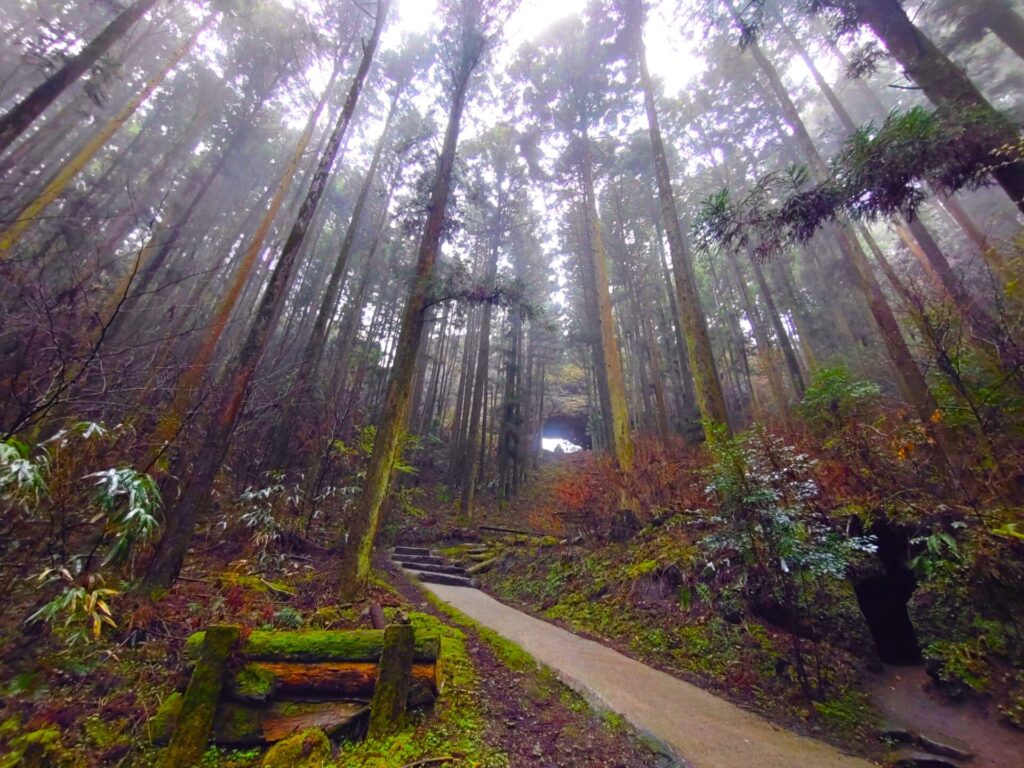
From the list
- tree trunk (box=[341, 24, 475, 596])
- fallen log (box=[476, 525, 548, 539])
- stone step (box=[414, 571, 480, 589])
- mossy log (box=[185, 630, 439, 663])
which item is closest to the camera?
mossy log (box=[185, 630, 439, 663])

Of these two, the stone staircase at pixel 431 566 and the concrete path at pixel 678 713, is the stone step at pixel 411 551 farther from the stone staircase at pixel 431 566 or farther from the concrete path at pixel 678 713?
the concrete path at pixel 678 713

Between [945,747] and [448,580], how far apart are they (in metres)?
7.24

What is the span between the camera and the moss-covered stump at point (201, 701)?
234cm

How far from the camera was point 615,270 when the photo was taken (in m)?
17.9

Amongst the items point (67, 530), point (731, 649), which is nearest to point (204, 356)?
point (67, 530)

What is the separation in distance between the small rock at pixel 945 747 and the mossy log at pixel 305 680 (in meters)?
3.78

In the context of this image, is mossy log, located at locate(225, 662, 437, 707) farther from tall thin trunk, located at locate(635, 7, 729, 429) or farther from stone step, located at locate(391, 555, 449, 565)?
stone step, located at locate(391, 555, 449, 565)

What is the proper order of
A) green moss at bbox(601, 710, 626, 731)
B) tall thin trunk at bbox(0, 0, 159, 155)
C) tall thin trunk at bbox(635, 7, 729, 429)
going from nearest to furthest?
1. green moss at bbox(601, 710, 626, 731)
2. tall thin trunk at bbox(0, 0, 159, 155)
3. tall thin trunk at bbox(635, 7, 729, 429)

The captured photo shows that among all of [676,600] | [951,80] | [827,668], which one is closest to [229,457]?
[676,600]

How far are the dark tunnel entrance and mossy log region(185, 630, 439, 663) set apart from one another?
24.1 m

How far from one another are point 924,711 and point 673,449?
6901mm

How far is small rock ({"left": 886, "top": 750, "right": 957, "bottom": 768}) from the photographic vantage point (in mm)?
2691

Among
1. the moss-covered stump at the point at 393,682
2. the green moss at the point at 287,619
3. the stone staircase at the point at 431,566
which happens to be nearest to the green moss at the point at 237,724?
the moss-covered stump at the point at 393,682

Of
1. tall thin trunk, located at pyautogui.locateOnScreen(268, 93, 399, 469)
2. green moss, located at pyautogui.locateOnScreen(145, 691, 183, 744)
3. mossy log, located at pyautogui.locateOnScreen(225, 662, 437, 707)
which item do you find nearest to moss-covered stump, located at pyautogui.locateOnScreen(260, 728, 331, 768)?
mossy log, located at pyautogui.locateOnScreen(225, 662, 437, 707)
